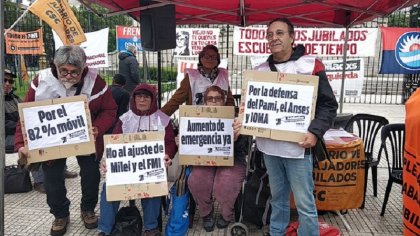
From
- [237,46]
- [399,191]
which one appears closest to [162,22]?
[399,191]

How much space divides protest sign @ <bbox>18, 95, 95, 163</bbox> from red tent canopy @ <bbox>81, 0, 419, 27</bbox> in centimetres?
Answer: 130

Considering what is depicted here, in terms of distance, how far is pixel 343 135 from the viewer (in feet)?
13.9

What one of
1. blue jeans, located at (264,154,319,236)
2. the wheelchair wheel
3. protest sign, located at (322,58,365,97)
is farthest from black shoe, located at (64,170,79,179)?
protest sign, located at (322,58,365,97)

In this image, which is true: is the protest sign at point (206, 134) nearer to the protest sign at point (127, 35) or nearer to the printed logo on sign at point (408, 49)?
the printed logo on sign at point (408, 49)

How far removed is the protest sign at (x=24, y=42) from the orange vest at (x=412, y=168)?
1319 centimetres

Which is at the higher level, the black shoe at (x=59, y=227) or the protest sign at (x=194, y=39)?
the protest sign at (x=194, y=39)

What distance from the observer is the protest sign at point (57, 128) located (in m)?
3.38

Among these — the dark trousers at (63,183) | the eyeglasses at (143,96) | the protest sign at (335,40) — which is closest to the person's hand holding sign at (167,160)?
the eyeglasses at (143,96)

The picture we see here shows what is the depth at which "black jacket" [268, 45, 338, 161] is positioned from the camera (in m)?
2.95

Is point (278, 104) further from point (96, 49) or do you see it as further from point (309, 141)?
point (96, 49)

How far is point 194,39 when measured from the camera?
10633 millimetres

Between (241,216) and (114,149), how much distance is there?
1.43 meters

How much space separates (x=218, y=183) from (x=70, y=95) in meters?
1.63

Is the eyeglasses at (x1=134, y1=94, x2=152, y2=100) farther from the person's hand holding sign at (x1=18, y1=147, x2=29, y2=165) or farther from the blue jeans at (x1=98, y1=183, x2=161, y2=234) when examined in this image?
the person's hand holding sign at (x1=18, y1=147, x2=29, y2=165)
